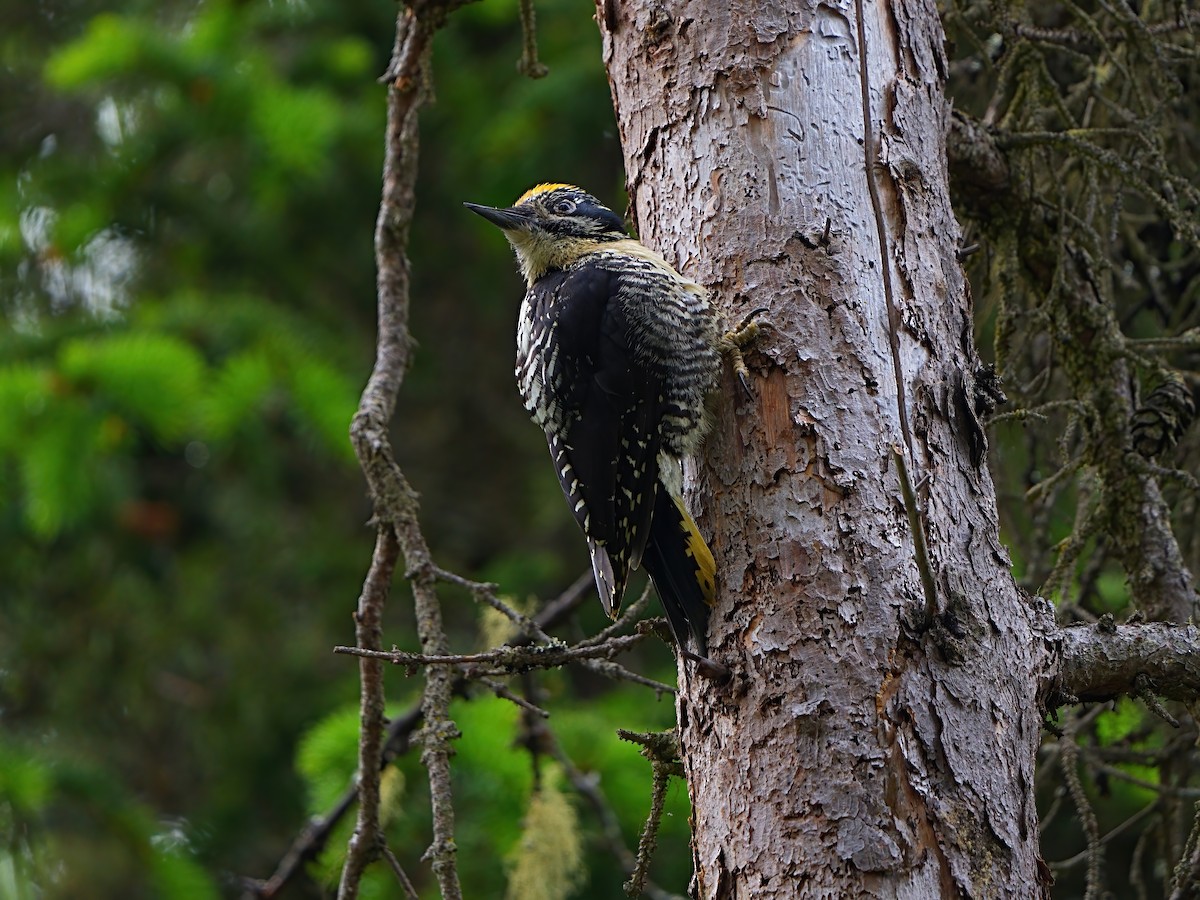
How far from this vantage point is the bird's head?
11.2ft

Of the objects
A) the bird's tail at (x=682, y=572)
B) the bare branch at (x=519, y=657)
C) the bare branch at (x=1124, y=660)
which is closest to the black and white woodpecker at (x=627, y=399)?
the bird's tail at (x=682, y=572)

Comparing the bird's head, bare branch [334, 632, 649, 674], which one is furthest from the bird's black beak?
bare branch [334, 632, 649, 674]

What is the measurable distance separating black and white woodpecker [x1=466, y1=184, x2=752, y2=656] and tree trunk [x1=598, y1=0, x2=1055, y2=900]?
0.33 feet

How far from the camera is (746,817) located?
203cm

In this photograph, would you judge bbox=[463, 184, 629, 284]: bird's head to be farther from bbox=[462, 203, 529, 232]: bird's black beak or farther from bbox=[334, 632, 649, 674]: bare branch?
bbox=[334, 632, 649, 674]: bare branch

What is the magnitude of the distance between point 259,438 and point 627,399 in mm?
2688

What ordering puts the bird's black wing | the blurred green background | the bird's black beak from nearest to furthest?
the bird's black wing, the bird's black beak, the blurred green background

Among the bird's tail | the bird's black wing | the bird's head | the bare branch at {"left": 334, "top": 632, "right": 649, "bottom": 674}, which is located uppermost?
the bird's head

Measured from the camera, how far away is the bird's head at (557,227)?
342 cm

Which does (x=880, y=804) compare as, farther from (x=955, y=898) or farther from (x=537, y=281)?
(x=537, y=281)

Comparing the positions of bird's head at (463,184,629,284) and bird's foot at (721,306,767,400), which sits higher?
bird's head at (463,184,629,284)

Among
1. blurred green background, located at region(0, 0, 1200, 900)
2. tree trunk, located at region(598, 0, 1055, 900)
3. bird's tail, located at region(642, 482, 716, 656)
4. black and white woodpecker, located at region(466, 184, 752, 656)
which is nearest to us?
tree trunk, located at region(598, 0, 1055, 900)

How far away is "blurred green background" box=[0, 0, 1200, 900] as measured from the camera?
4.05 m

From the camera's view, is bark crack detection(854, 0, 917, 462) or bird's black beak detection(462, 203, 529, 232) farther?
A: bird's black beak detection(462, 203, 529, 232)
